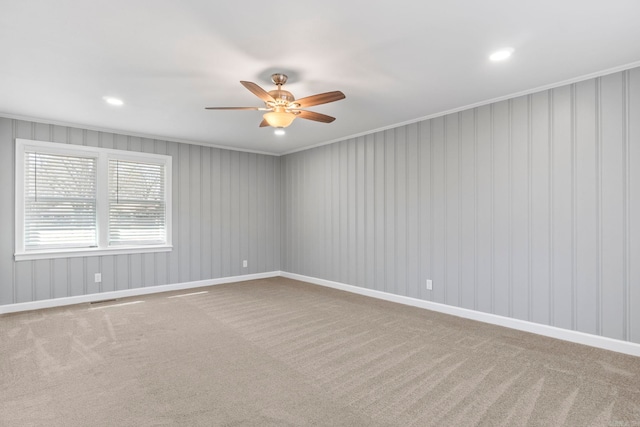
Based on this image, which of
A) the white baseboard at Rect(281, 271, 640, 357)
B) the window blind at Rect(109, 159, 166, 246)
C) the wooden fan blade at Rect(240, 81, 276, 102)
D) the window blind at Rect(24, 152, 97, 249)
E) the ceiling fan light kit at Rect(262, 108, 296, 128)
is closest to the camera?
the wooden fan blade at Rect(240, 81, 276, 102)

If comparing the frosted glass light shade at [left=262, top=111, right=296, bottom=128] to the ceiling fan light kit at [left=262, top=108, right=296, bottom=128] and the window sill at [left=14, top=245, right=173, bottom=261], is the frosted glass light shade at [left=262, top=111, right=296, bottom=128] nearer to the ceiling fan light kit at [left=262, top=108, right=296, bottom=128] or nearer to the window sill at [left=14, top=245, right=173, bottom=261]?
the ceiling fan light kit at [left=262, top=108, right=296, bottom=128]

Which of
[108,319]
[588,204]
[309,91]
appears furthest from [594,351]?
[108,319]

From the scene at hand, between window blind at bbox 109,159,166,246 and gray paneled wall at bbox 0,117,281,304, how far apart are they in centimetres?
23

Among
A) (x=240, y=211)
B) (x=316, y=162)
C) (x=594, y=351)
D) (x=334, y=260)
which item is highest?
(x=316, y=162)

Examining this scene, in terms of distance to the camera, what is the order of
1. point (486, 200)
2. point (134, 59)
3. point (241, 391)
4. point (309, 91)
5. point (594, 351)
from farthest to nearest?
point (486, 200), point (309, 91), point (594, 351), point (134, 59), point (241, 391)

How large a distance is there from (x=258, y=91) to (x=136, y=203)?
3523mm

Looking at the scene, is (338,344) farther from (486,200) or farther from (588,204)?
(588,204)

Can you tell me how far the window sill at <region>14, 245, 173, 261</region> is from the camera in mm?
4312

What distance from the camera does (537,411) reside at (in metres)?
2.05

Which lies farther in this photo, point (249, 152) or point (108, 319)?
point (249, 152)

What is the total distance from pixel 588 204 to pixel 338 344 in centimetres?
263

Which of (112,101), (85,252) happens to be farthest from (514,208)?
(85,252)

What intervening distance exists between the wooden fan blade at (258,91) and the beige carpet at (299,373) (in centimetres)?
217

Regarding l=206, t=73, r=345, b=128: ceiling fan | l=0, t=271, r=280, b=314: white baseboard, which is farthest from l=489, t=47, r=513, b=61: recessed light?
l=0, t=271, r=280, b=314: white baseboard
